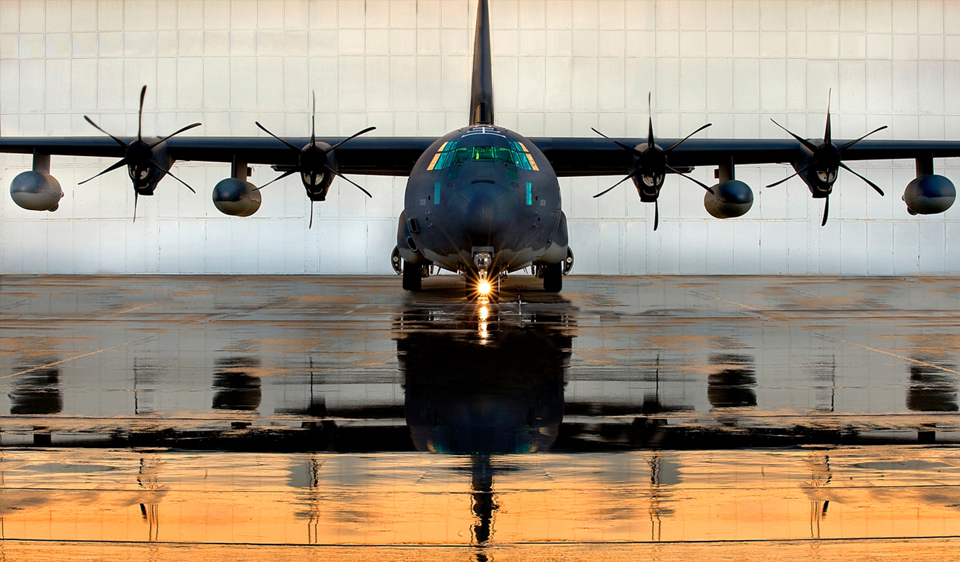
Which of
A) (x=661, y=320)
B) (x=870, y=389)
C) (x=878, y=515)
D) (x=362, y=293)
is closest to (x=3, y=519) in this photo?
(x=878, y=515)

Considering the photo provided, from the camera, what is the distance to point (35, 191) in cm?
2231

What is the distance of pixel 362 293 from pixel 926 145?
49.8 ft

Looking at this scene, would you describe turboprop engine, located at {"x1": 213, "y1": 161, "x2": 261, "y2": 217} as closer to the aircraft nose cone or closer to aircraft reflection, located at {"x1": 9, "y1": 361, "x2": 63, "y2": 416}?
the aircraft nose cone

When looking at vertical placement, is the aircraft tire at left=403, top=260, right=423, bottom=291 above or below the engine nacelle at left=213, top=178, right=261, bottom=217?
below

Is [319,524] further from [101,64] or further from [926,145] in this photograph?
[101,64]

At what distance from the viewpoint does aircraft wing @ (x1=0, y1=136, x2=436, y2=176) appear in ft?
76.8

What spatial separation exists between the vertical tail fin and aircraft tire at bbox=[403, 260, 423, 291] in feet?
13.0

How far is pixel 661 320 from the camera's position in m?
14.8

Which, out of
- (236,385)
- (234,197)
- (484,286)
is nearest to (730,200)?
(484,286)

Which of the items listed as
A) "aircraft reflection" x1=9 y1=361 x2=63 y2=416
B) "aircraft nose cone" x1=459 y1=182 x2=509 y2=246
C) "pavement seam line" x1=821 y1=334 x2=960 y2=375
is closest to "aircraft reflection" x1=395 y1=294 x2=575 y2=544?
"aircraft nose cone" x1=459 y1=182 x2=509 y2=246

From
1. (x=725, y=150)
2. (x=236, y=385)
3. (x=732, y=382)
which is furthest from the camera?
(x=725, y=150)

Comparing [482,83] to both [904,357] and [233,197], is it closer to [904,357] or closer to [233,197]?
[233,197]

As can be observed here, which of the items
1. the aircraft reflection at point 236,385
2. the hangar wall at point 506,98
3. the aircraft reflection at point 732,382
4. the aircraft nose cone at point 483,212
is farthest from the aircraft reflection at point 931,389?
the hangar wall at point 506,98

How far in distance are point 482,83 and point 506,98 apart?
1072 centimetres
